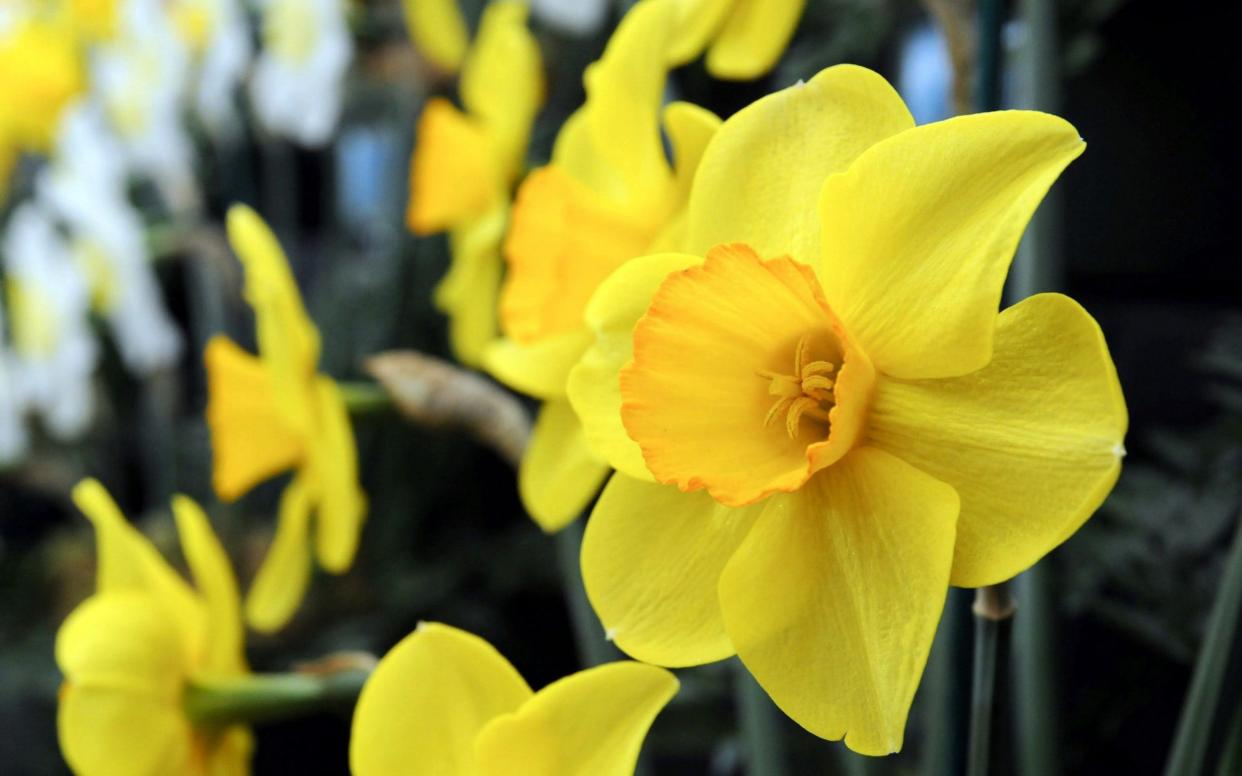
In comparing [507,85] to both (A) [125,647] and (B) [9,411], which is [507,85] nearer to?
(A) [125,647]

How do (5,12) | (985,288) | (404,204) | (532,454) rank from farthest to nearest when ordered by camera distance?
(5,12) < (404,204) < (532,454) < (985,288)

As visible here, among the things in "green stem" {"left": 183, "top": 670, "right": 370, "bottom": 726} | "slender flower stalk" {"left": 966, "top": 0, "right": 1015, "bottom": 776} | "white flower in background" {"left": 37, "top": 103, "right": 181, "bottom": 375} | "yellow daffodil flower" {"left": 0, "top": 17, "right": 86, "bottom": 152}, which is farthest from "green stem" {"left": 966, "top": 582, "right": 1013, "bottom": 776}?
"yellow daffodil flower" {"left": 0, "top": 17, "right": 86, "bottom": 152}

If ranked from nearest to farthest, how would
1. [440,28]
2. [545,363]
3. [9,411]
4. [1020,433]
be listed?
[1020,433]
[545,363]
[440,28]
[9,411]

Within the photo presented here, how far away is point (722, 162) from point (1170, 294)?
1.45ft

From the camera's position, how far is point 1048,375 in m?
0.23

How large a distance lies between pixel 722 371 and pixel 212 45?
1014 mm

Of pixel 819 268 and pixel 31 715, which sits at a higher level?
pixel 819 268

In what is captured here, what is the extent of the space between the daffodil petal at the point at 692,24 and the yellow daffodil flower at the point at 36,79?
3.42ft

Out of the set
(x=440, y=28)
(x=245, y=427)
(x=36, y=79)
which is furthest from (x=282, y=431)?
(x=36, y=79)

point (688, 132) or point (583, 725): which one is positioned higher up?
point (688, 132)

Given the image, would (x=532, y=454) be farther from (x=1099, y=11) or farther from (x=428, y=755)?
(x=1099, y=11)

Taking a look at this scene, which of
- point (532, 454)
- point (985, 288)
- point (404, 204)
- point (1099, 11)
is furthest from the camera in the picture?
point (404, 204)

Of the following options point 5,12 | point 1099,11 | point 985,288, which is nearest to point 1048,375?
point 985,288

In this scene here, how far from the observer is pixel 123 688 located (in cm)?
39
